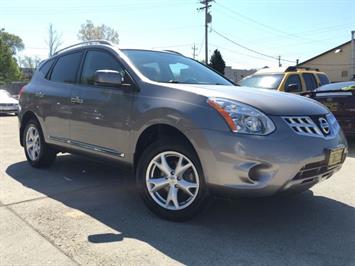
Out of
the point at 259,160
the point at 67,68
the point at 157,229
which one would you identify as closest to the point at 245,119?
the point at 259,160

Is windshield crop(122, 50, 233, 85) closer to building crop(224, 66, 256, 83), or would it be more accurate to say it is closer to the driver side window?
the driver side window

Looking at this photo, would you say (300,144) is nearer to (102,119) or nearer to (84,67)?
(102,119)

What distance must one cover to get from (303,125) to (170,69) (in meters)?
1.87

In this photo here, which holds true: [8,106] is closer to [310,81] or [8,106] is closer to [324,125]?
[310,81]

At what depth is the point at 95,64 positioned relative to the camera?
548 cm

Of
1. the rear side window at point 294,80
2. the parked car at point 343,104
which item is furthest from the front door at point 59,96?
the rear side window at point 294,80

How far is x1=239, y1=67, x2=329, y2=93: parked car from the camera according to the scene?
10.9 metres

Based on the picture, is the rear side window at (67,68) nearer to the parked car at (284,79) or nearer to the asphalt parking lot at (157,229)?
the asphalt parking lot at (157,229)

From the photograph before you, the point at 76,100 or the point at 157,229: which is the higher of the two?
the point at 76,100

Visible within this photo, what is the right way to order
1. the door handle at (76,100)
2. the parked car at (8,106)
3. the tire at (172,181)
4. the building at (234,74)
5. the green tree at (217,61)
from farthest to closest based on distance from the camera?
the building at (234,74)
the green tree at (217,61)
the parked car at (8,106)
the door handle at (76,100)
the tire at (172,181)

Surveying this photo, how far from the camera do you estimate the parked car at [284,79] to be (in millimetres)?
10852

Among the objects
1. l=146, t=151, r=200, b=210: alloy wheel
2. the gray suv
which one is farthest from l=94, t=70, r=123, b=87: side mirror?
l=146, t=151, r=200, b=210: alloy wheel

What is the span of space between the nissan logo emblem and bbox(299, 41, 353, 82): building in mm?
47170

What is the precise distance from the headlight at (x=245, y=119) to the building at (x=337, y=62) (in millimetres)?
47847
